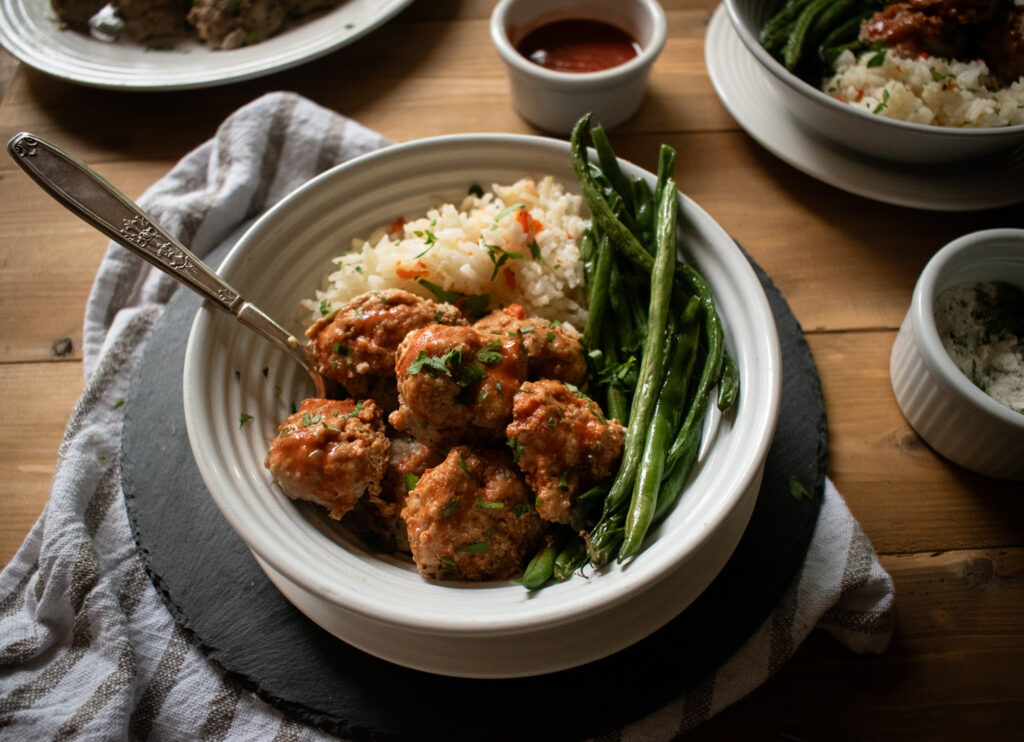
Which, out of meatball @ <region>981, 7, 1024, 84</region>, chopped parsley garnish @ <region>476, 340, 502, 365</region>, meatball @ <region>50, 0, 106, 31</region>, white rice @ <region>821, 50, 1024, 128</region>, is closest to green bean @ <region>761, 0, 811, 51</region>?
white rice @ <region>821, 50, 1024, 128</region>

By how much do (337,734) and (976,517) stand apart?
6.63 feet

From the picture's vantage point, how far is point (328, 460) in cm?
184

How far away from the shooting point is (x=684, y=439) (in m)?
1.91

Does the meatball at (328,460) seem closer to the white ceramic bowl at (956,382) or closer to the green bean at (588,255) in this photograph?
the green bean at (588,255)

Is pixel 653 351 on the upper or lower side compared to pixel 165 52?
lower

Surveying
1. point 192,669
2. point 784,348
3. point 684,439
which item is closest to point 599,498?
point 684,439

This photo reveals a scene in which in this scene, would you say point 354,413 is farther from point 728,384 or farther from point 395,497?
point 728,384

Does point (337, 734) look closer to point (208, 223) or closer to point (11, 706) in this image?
point (11, 706)

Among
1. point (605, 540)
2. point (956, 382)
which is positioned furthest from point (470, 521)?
point (956, 382)

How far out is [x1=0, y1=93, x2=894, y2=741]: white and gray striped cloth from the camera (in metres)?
1.91

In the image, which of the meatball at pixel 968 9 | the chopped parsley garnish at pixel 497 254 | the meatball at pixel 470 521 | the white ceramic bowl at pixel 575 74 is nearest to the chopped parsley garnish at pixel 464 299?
the chopped parsley garnish at pixel 497 254

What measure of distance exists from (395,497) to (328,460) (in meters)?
0.24

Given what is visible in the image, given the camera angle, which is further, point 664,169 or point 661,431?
point 664,169

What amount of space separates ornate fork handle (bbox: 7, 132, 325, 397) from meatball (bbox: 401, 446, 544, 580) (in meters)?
0.67
